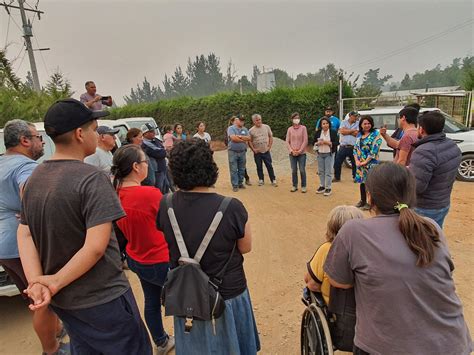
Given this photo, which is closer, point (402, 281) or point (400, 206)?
Result: point (402, 281)

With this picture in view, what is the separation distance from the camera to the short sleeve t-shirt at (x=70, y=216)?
146cm

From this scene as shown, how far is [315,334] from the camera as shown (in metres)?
2.02

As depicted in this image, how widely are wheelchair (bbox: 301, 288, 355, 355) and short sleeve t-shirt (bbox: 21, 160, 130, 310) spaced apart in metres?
1.22

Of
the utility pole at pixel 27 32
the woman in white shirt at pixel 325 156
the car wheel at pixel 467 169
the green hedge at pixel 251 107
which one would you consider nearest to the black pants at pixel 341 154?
the woman in white shirt at pixel 325 156

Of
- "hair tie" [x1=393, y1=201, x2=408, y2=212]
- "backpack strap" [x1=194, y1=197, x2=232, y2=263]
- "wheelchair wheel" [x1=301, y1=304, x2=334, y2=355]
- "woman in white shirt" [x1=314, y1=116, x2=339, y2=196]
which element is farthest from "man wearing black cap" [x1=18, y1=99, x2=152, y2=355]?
"woman in white shirt" [x1=314, y1=116, x2=339, y2=196]

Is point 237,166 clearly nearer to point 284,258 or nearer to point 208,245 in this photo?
point 284,258

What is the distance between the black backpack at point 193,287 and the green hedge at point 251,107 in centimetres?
1208

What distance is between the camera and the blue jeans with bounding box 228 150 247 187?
7.56m

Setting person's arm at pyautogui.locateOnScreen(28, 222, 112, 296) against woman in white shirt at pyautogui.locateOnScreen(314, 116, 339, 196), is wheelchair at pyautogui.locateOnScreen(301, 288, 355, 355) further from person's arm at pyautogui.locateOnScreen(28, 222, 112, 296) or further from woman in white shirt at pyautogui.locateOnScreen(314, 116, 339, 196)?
woman in white shirt at pyautogui.locateOnScreen(314, 116, 339, 196)

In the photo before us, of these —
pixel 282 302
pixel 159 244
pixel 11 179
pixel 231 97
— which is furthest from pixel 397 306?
pixel 231 97

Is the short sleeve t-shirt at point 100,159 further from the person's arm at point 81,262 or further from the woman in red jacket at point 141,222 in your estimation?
the person's arm at point 81,262

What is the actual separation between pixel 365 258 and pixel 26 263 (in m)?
1.66

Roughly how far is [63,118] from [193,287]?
3.58ft

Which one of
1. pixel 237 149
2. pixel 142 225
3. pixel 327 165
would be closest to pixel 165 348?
pixel 142 225
